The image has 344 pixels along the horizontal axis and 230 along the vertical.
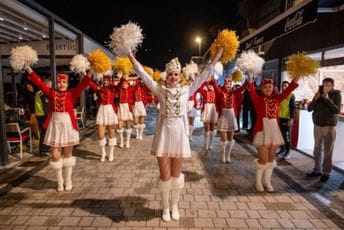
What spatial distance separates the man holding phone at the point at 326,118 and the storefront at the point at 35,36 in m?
6.69

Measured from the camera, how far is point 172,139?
4238 millimetres

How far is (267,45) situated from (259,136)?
913 cm

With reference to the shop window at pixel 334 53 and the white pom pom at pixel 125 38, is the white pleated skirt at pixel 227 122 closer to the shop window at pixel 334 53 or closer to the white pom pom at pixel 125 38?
the shop window at pixel 334 53

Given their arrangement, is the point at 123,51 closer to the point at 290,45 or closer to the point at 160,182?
the point at 160,182

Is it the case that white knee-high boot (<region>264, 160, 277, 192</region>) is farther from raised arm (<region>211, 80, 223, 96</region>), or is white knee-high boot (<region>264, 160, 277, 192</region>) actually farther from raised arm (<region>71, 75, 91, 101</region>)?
raised arm (<region>71, 75, 91, 101</region>)

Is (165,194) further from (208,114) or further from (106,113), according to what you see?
(208,114)

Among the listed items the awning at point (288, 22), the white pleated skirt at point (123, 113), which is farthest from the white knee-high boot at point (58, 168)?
the awning at point (288, 22)

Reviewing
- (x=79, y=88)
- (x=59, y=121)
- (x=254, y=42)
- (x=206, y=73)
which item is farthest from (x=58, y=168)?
(x=254, y=42)

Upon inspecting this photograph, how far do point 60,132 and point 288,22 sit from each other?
574 centimetres

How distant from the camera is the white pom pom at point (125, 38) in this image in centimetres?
424

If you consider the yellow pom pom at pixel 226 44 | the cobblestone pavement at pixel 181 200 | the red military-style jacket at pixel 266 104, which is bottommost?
the cobblestone pavement at pixel 181 200

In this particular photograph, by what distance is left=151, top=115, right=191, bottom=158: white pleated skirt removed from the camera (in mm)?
4227

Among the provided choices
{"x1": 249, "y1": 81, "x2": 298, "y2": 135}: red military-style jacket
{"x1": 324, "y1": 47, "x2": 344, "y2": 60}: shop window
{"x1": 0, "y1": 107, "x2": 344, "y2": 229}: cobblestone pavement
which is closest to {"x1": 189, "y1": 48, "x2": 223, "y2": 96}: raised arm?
{"x1": 249, "y1": 81, "x2": 298, "y2": 135}: red military-style jacket

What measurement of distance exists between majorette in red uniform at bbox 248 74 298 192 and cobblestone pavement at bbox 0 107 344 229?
0.62 m
